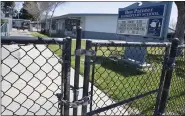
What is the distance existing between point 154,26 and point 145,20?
1.80 ft

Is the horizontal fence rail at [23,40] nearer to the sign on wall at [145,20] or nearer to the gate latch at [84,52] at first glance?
the gate latch at [84,52]

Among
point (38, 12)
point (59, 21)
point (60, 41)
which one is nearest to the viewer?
point (60, 41)

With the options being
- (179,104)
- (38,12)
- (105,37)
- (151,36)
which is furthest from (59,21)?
(179,104)

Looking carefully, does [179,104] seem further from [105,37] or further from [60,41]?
[105,37]

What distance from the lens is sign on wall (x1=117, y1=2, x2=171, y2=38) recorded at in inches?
291

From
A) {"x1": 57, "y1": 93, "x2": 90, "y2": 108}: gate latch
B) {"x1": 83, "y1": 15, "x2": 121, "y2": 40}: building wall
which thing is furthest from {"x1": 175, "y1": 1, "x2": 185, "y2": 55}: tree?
{"x1": 83, "y1": 15, "x2": 121, "y2": 40}: building wall

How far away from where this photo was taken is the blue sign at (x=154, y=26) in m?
7.47

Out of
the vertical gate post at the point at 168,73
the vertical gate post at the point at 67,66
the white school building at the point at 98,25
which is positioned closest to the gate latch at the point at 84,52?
the vertical gate post at the point at 67,66

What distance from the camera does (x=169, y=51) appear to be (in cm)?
251

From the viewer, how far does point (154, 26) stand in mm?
7832

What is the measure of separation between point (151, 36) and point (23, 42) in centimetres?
695

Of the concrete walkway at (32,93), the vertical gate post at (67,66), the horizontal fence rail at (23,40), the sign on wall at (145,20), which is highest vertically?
the sign on wall at (145,20)

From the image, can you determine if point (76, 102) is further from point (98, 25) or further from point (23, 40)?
point (98, 25)

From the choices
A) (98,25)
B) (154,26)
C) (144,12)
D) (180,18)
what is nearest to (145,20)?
(144,12)
